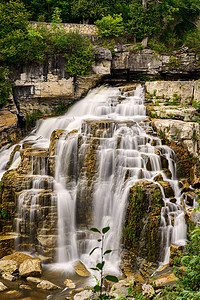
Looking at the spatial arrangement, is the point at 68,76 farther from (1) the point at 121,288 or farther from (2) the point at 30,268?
(1) the point at 121,288

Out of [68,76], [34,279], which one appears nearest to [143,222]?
[34,279]

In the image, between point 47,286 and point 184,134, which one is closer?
point 47,286

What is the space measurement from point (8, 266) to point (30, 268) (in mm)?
784

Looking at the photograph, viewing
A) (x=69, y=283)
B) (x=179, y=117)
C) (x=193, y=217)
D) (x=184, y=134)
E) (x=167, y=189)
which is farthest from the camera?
(x=179, y=117)

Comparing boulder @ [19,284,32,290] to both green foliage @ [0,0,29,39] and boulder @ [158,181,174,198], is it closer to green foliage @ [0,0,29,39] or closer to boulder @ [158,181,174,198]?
boulder @ [158,181,174,198]

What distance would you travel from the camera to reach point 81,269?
9.59 metres

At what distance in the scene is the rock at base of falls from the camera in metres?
9.32

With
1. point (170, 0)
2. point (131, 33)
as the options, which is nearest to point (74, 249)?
point (131, 33)

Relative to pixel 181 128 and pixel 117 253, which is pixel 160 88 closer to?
pixel 181 128

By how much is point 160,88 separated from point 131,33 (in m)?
6.71

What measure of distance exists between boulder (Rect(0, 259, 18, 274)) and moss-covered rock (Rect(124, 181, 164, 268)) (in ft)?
12.6

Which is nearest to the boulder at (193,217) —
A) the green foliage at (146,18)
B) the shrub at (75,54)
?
the shrub at (75,54)

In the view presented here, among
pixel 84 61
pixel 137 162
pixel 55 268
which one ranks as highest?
pixel 84 61

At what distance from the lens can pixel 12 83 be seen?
55.6 ft
